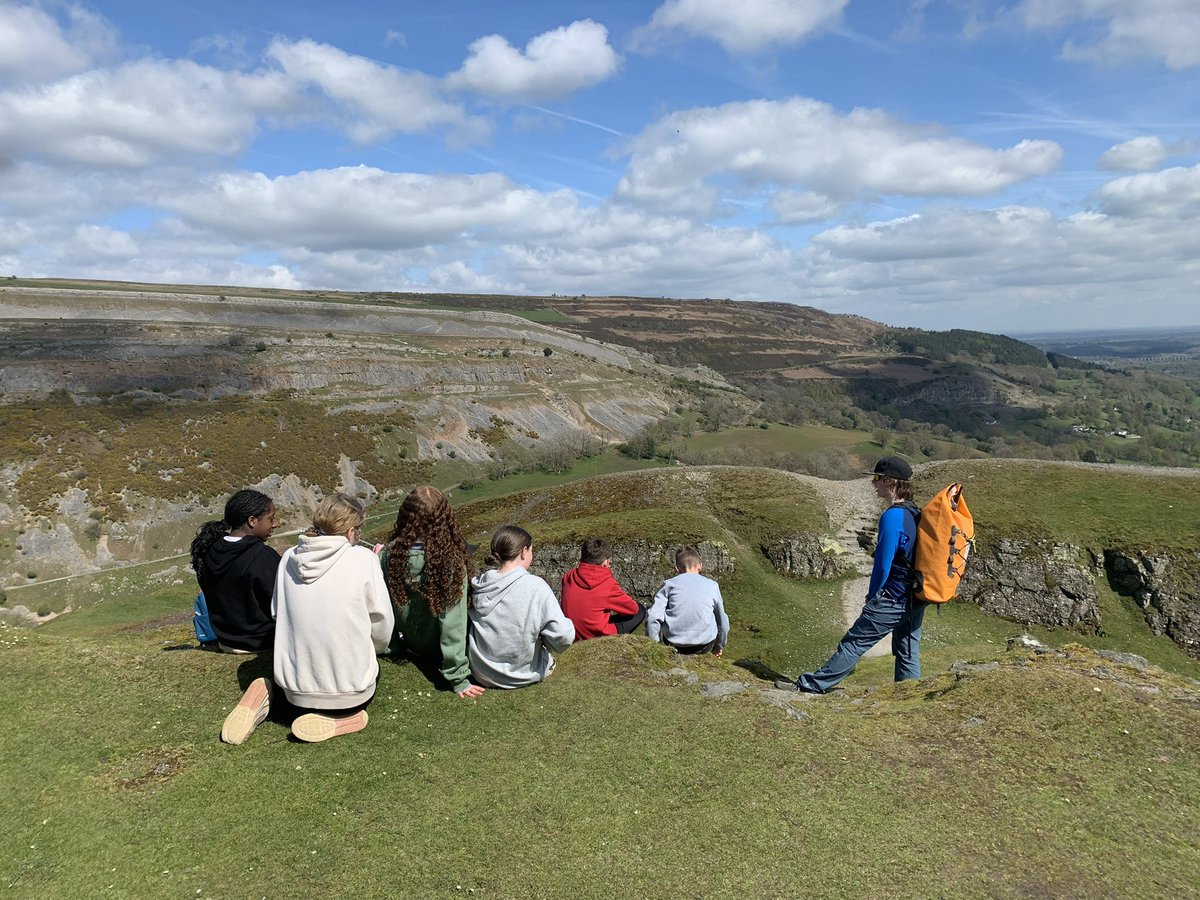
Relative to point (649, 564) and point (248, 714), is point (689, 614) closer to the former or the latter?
point (248, 714)

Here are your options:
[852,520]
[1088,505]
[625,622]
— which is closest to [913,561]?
[625,622]

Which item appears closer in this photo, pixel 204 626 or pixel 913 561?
pixel 204 626

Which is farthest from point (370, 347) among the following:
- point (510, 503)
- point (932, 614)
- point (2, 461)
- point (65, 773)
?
point (65, 773)

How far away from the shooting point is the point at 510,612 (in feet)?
31.3

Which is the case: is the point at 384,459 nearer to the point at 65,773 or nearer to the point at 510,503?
the point at 510,503

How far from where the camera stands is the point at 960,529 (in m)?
10.9

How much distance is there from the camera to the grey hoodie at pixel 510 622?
9.50 m

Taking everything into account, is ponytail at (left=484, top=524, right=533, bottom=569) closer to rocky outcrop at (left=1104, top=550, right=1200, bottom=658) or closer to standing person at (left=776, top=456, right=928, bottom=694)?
standing person at (left=776, top=456, right=928, bottom=694)

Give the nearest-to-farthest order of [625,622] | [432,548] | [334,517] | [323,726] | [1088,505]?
[334,517], [323,726], [432,548], [625,622], [1088,505]

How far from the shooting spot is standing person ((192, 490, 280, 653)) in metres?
9.53

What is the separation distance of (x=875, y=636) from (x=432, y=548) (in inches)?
330

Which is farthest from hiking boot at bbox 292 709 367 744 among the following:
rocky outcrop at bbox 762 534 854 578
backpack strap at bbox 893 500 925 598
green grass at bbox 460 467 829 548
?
rocky outcrop at bbox 762 534 854 578

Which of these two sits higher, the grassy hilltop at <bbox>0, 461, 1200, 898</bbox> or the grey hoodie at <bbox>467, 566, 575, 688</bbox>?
the grey hoodie at <bbox>467, 566, 575, 688</bbox>

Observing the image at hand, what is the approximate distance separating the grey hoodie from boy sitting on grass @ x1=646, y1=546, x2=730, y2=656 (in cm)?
438
